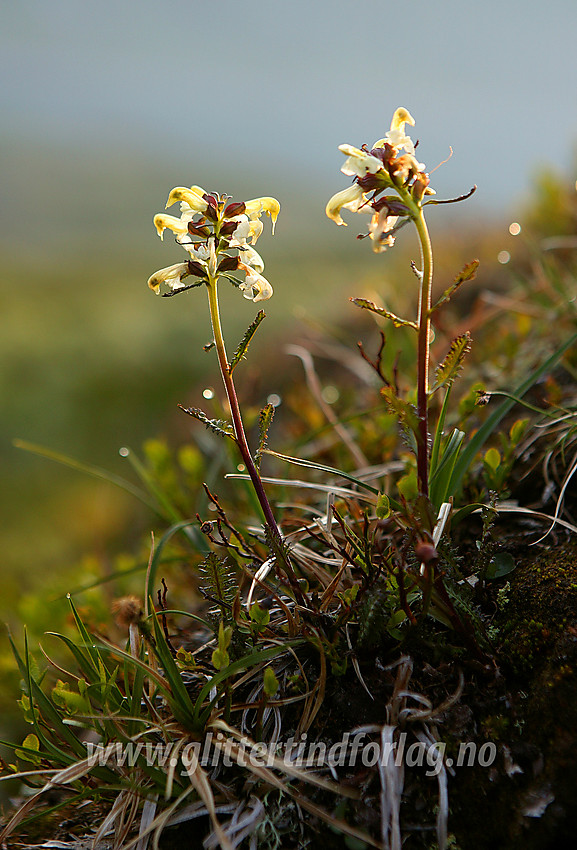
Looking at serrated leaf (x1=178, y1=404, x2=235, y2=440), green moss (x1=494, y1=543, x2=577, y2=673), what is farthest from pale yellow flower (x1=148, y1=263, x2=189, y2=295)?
green moss (x1=494, y1=543, x2=577, y2=673)

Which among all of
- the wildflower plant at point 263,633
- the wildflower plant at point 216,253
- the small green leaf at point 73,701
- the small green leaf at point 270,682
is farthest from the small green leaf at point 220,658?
the wildflower plant at point 216,253

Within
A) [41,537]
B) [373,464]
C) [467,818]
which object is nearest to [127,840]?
[467,818]

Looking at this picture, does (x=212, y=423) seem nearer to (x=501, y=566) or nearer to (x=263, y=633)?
(x=263, y=633)

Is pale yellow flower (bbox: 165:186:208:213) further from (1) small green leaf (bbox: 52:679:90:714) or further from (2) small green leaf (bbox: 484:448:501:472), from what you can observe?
(1) small green leaf (bbox: 52:679:90:714)

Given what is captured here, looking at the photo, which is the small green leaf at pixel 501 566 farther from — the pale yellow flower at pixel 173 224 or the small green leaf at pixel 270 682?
the pale yellow flower at pixel 173 224

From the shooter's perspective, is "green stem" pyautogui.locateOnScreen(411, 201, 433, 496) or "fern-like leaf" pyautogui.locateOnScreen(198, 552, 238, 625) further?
"fern-like leaf" pyautogui.locateOnScreen(198, 552, 238, 625)

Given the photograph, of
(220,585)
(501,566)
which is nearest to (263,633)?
(220,585)
